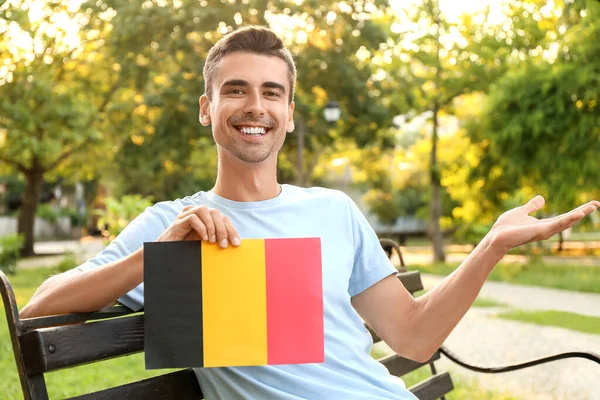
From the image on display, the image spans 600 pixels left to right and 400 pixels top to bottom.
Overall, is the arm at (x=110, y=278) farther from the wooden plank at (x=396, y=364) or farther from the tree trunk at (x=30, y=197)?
the tree trunk at (x=30, y=197)

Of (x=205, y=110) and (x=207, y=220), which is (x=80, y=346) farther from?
(x=205, y=110)

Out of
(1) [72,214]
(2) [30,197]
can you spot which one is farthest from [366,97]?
(1) [72,214]

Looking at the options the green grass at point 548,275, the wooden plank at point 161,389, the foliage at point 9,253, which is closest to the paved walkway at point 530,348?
the green grass at point 548,275

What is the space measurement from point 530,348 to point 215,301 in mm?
7219

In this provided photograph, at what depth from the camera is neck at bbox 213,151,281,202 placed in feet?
7.54

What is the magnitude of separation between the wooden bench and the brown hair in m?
0.70

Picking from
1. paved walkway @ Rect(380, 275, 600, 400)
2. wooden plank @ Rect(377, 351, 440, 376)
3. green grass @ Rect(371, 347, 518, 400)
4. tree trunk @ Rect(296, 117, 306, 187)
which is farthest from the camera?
tree trunk @ Rect(296, 117, 306, 187)

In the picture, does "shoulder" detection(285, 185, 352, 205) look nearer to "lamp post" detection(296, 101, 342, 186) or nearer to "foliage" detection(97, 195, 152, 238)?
"foliage" detection(97, 195, 152, 238)

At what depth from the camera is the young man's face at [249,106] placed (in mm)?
2246

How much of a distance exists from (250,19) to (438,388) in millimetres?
18389

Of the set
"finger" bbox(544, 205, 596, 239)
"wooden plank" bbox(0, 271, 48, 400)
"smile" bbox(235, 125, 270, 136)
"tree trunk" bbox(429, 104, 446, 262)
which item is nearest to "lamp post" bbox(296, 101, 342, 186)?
"tree trunk" bbox(429, 104, 446, 262)

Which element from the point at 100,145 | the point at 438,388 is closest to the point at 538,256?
the point at 100,145

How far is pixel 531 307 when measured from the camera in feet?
39.7

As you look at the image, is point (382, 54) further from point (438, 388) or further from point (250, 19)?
point (438, 388)
